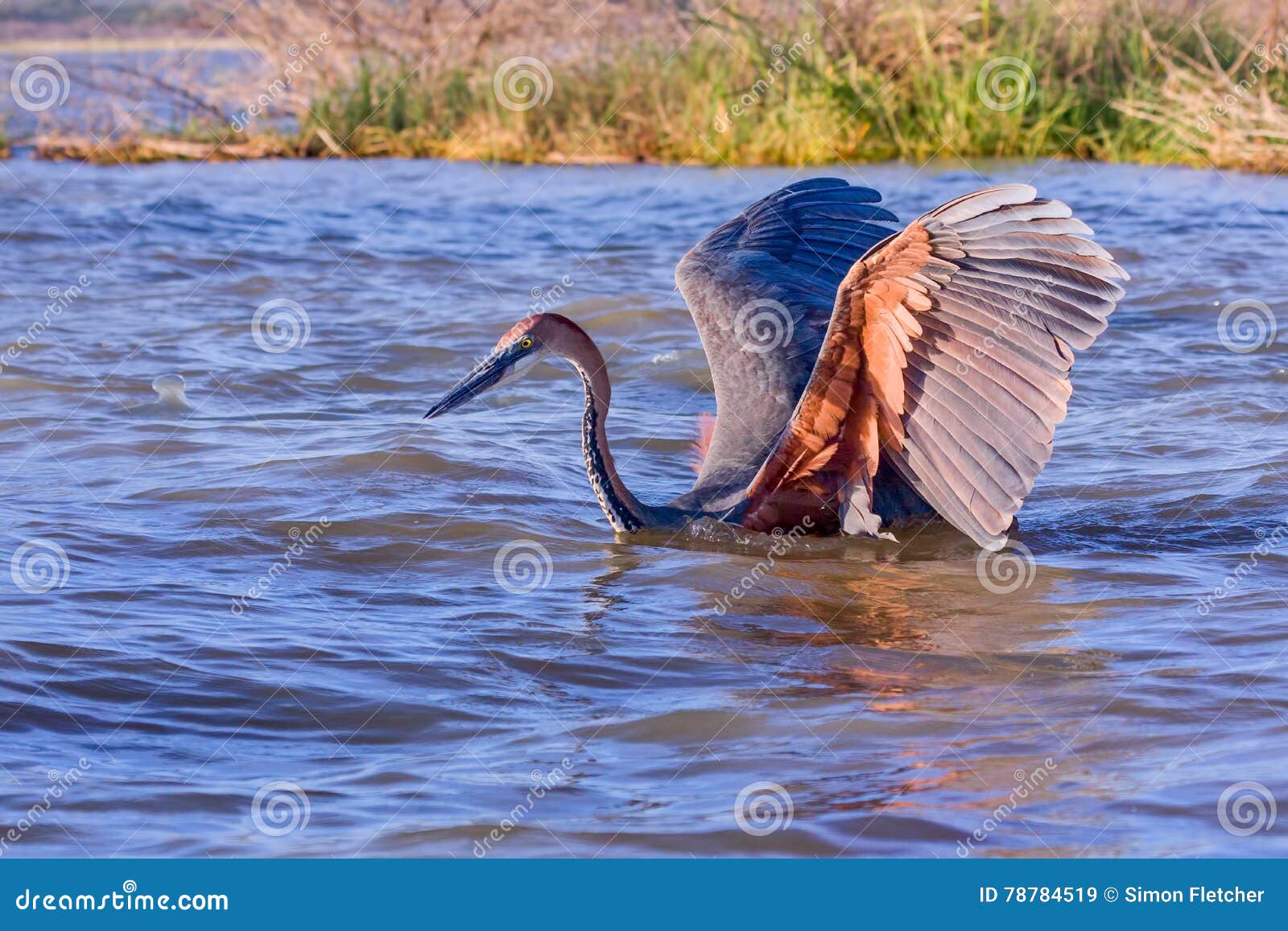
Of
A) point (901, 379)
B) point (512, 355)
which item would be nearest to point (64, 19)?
point (512, 355)

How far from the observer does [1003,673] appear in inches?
173

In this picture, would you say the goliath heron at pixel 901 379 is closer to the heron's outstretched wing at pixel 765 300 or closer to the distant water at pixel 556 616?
the heron's outstretched wing at pixel 765 300

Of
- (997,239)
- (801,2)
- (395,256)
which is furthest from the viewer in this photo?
(801,2)

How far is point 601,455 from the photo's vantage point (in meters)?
5.48

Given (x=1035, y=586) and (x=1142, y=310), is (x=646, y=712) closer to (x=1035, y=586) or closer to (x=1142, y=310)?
(x=1035, y=586)

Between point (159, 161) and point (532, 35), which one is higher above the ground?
point (532, 35)

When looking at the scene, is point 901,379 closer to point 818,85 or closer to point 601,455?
point 601,455

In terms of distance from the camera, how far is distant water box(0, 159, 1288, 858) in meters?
3.56

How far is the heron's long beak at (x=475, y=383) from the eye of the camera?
17.4 feet

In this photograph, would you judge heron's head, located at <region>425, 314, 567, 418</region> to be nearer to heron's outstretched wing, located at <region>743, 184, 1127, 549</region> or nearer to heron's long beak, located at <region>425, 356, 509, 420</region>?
heron's long beak, located at <region>425, 356, 509, 420</region>

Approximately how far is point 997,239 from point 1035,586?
115cm

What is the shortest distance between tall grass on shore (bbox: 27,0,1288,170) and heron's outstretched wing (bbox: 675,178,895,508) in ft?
23.4

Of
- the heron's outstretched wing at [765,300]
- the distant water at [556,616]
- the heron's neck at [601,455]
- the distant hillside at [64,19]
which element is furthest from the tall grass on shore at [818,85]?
the distant hillside at [64,19]

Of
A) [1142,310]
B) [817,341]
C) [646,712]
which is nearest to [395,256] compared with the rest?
[1142,310]
